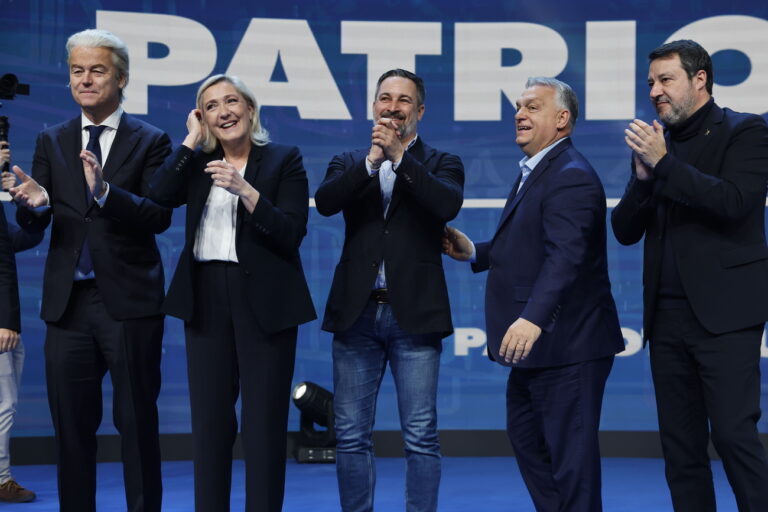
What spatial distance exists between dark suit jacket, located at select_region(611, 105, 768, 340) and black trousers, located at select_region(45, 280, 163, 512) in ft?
5.63

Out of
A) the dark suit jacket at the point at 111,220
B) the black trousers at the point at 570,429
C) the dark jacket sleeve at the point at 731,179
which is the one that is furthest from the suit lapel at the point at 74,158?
the dark jacket sleeve at the point at 731,179

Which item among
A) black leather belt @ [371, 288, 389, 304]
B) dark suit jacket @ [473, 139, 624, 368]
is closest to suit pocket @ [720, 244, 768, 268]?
dark suit jacket @ [473, 139, 624, 368]

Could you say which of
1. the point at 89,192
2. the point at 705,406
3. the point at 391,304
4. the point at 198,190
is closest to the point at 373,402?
the point at 391,304

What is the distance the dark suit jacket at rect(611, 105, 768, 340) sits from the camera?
289cm

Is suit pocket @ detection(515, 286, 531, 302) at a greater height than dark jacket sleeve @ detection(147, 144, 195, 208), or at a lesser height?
lesser

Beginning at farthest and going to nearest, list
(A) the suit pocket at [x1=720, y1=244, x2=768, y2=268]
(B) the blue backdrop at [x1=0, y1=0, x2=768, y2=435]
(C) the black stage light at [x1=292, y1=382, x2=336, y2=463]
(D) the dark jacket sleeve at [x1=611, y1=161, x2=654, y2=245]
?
1. (B) the blue backdrop at [x1=0, y1=0, x2=768, y2=435]
2. (C) the black stage light at [x1=292, y1=382, x2=336, y2=463]
3. (D) the dark jacket sleeve at [x1=611, y1=161, x2=654, y2=245]
4. (A) the suit pocket at [x1=720, y1=244, x2=768, y2=268]

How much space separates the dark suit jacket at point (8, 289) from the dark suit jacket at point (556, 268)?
5.49 feet

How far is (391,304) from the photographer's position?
3.26 meters

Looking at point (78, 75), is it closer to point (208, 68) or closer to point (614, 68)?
point (208, 68)

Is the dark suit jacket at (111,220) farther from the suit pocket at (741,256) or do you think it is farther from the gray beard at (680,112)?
the suit pocket at (741,256)

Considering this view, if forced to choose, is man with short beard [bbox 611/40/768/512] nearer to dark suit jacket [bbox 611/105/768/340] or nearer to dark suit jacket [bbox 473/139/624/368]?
dark suit jacket [bbox 611/105/768/340]

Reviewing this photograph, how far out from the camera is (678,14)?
581 centimetres

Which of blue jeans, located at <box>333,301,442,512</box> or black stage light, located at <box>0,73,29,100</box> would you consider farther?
black stage light, located at <box>0,73,29,100</box>

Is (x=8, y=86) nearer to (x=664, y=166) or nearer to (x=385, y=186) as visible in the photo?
(x=385, y=186)
